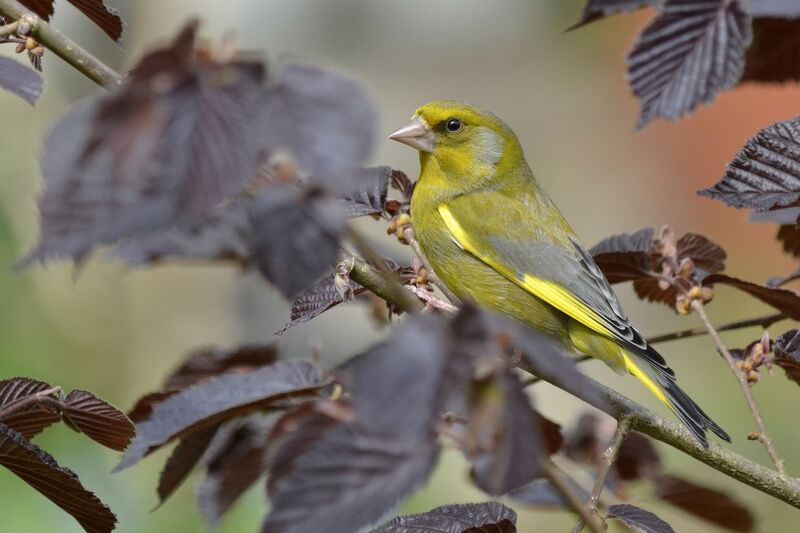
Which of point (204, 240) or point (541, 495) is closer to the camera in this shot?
point (204, 240)

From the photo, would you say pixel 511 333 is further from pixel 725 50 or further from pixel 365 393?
pixel 725 50

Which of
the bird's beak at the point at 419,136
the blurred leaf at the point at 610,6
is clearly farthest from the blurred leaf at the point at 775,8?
the bird's beak at the point at 419,136

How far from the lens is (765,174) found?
112 cm

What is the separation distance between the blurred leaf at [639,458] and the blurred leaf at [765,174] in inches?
20.9

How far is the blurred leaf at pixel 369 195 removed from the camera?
136 centimetres

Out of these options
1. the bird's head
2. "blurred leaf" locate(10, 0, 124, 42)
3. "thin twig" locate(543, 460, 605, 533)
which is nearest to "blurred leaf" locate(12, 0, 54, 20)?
"blurred leaf" locate(10, 0, 124, 42)

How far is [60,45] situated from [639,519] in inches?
30.0

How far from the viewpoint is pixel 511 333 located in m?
0.66

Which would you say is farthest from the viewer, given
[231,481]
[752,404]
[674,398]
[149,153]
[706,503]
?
[674,398]

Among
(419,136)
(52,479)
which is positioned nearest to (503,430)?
(52,479)

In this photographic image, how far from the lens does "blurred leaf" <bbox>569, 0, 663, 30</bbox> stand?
0.89 metres

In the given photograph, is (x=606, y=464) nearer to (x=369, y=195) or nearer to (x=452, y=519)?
(x=452, y=519)

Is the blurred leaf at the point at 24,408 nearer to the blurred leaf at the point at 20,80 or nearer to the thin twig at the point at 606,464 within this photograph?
the blurred leaf at the point at 20,80

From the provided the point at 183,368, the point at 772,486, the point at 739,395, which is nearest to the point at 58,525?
the point at 183,368
